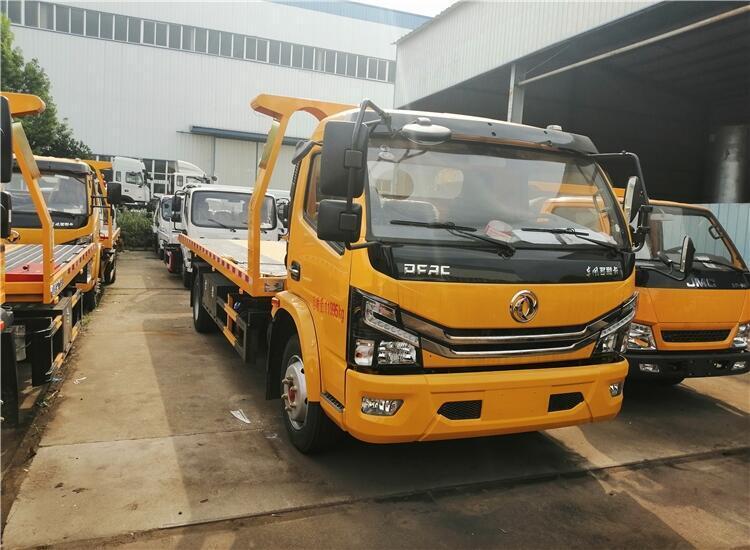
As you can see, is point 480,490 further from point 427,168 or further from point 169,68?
point 169,68

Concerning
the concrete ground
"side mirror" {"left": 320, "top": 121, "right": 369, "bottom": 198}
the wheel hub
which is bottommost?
the concrete ground

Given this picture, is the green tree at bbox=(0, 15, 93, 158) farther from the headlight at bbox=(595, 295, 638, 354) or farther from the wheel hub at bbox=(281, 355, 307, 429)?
the headlight at bbox=(595, 295, 638, 354)

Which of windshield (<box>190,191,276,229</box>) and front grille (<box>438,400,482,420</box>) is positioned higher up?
windshield (<box>190,191,276,229</box>)

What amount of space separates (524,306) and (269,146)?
286 cm

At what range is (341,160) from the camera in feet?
9.77

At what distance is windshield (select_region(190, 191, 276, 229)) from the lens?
10.8 meters

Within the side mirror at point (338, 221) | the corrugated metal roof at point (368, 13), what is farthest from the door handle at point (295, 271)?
the corrugated metal roof at point (368, 13)

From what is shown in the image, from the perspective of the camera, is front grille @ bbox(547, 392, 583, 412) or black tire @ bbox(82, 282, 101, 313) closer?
front grille @ bbox(547, 392, 583, 412)

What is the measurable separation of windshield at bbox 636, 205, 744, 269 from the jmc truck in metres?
2.01

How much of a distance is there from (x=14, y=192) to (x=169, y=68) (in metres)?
22.0

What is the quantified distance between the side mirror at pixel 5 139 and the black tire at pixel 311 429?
6.52 feet

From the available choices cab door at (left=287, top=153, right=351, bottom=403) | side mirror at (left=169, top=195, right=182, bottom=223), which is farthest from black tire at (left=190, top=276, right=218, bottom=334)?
side mirror at (left=169, top=195, right=182, bottom=223)

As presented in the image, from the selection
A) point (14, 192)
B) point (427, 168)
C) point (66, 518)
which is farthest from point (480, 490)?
point (14, 192)

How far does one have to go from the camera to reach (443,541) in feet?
9.98
